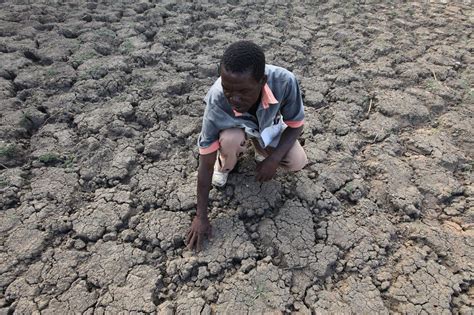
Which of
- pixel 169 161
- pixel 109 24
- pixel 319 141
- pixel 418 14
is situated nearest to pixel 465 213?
pixel 319 141

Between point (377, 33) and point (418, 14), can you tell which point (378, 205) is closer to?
point (377, 33)

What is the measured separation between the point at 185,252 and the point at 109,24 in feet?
8.08

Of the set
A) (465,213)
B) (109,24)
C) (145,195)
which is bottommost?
(465,213)

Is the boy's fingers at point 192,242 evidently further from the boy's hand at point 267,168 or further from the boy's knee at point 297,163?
the boy's knee at point 297,163

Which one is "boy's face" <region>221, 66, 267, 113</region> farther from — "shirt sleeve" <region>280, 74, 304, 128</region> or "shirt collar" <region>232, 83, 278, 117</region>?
"shirt sleeve" <region>280, 74, 304, 128</region>

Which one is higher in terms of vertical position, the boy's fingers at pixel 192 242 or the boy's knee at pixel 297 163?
the boy's knee at pixel 297 163

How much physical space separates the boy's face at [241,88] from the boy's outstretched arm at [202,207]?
310 mm

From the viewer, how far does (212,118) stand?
1.86 metres

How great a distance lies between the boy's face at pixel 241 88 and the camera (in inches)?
62.7

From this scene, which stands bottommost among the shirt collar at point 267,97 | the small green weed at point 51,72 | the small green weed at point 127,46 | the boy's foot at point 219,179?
the boy's foot at point 219,179

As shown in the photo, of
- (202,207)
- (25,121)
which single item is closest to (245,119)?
(202,207)

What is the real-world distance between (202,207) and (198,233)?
0.13 meters

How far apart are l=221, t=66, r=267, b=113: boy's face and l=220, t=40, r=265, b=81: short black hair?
19 mm

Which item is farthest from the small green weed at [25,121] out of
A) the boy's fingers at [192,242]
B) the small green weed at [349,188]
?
the small green weed at [349,188]
